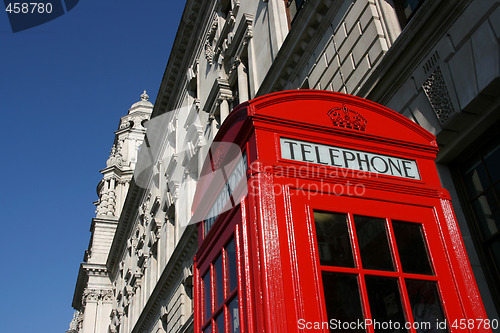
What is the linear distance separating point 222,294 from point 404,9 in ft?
21.2

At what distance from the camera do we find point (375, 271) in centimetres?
360

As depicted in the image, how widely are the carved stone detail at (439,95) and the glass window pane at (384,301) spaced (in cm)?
362

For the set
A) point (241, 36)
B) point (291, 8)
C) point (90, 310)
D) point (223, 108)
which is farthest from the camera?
point (90, 310)

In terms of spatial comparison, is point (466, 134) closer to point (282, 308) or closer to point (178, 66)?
point (282, 308)

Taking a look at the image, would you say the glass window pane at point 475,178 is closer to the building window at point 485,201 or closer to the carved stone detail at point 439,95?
the building window at point 485,201

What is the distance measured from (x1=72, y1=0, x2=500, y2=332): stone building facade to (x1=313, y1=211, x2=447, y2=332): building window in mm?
2532

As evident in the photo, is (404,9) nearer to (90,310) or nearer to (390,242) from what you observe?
(390,242)

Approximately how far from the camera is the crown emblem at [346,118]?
4.43m

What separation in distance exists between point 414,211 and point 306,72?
7315mm

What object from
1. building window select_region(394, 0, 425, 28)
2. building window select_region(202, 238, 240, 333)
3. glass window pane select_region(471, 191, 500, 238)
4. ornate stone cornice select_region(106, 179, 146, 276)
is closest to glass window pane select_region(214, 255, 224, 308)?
building window select_region(202, 238, 240, 333)

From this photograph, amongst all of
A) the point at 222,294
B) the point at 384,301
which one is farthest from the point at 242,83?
the point at 384,301

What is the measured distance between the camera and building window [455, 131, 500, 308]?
5.94 metres

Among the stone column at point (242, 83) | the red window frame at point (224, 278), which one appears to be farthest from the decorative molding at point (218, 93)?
the red window frame at point (224, 278)

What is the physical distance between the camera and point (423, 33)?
7133 millimetres
